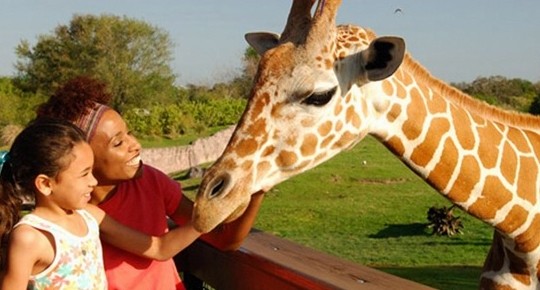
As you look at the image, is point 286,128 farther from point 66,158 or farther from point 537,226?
point 537,226

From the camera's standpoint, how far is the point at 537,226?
2.31 m

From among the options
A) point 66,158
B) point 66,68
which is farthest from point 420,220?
point 66,68

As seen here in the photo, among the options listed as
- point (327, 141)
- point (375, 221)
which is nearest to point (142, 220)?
point (327, 141)

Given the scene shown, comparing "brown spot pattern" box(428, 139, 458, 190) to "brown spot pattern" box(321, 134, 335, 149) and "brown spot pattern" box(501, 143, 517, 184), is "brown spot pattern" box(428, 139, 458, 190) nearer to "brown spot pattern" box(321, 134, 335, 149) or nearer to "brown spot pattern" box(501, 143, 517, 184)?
"brown spot pattern" box(501, 143, 517, 184)

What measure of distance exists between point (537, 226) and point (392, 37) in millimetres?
810

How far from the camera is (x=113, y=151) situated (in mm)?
2016

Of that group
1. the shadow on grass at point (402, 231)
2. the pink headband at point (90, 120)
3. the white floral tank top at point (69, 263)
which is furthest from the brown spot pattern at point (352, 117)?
the shadow on grass at point (402, 231)

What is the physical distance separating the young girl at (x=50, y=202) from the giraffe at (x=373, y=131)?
31 cm

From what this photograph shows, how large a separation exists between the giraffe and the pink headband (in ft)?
1.11

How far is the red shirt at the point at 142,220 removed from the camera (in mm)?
2109

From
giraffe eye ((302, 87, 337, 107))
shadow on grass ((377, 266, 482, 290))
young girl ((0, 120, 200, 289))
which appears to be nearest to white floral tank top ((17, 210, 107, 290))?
young girl ((0, 120, 200, 289))

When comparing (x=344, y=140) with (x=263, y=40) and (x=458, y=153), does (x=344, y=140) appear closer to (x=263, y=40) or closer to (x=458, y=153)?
(x=458, y=153)

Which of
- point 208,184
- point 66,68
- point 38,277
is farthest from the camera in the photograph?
point 66,68

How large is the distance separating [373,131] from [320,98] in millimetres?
234
